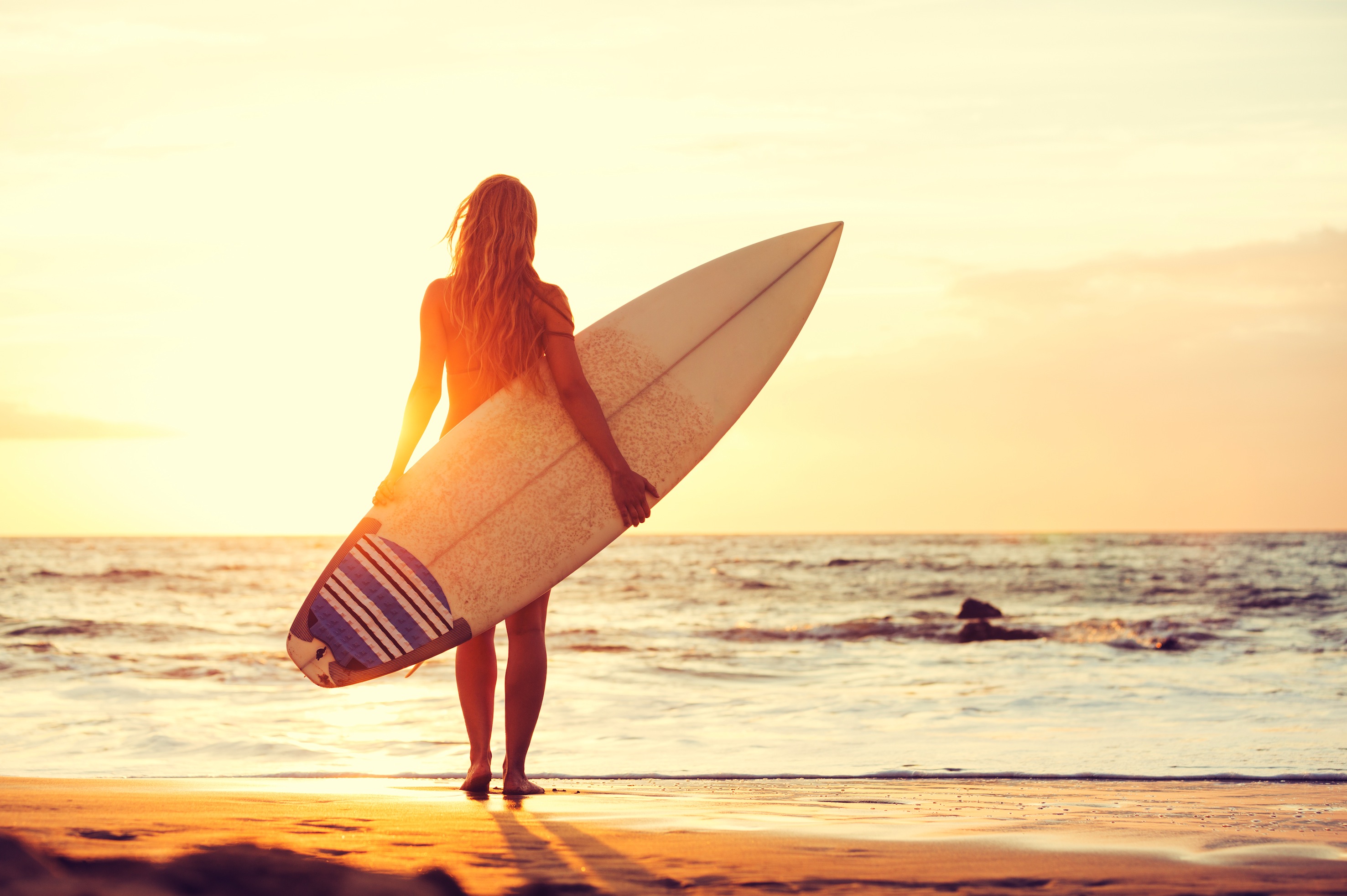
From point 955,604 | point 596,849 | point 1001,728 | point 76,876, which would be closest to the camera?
point 76,876

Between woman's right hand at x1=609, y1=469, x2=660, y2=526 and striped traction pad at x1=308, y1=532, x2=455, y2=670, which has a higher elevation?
woman's right hand at x1=609, y1=469, x2=660, y2=526

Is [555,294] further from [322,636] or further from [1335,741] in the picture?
[1335,741]

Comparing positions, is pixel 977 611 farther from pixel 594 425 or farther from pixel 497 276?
pixel 497 276

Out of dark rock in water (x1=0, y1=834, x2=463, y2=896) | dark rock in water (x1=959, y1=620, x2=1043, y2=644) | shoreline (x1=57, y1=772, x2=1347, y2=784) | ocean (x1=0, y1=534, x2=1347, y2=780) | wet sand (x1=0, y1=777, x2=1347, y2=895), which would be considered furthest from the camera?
dark rock in water (x1=959, y1=620, x2=1043, y2=644)

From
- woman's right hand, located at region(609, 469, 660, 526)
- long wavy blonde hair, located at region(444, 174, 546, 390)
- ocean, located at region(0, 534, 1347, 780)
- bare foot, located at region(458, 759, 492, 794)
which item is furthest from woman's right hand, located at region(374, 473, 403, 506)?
ocean, located at region(0, 534, 1347, 780)

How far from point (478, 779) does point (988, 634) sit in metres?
8.63

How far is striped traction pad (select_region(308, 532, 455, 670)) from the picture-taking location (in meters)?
2.71

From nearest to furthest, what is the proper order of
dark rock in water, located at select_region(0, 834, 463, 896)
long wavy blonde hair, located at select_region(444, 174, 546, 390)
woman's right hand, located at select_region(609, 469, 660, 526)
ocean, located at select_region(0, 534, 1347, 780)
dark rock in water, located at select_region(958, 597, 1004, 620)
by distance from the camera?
1. dark rock in water, located at select_region(0, 834, 463, 896)
2. long wavy blonde hair, located at select_region(444, 174, 546, 390)
3. woman's right hand, located at select_region(609, 469, 660, 526)
4. ocean, located at select_region(0, 534, 1347, 780)
5. dark rock in water, located at select_region(958, 597, 1004, 620)

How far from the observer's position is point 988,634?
410 inches

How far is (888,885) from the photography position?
1659mm

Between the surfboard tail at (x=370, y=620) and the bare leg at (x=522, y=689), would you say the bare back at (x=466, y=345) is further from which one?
the bare leg at (x=522, y=689)

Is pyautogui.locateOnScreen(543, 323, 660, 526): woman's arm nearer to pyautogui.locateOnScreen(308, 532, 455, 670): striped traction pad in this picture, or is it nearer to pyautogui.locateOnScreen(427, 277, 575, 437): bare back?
pyautogui.locateOnScreen(427, 277, 575, 437): bare back

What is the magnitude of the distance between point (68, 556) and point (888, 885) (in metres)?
30.5

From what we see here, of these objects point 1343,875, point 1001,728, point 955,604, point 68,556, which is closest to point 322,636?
point 1343,875
